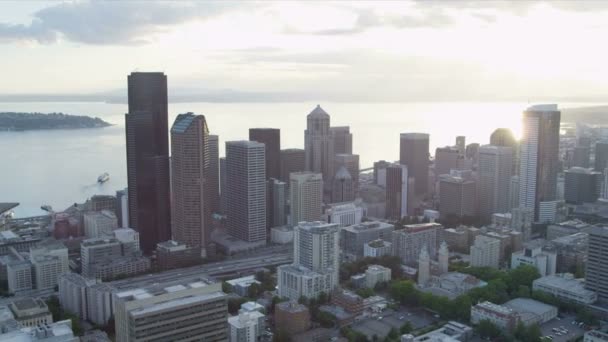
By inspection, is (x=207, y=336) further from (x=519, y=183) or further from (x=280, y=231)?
(x=519, y=183)

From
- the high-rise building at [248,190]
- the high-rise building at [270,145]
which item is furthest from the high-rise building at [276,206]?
the high-rise building at [270,145]

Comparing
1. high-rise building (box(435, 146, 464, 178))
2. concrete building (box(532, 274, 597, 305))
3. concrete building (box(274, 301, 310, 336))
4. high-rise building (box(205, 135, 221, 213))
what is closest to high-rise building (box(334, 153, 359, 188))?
high-rise building (box(435, 146, 464, 178))

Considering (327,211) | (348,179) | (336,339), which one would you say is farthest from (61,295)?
(348,179)

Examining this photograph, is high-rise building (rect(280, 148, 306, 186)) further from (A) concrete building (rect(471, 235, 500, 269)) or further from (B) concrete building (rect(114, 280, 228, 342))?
(B) concrete building (rect(114, 280, 228, 342))

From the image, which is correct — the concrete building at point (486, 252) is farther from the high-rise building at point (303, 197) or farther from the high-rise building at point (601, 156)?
the high-rise building at point (601, 156)

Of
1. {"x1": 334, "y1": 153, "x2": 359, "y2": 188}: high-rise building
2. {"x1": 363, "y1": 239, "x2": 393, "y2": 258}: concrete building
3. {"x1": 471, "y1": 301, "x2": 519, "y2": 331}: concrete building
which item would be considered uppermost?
{"x1": 334, "y1": 153, "x2": 359, "y2": 188}: high-rise building

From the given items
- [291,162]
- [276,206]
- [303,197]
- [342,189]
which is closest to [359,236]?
[303,197]
